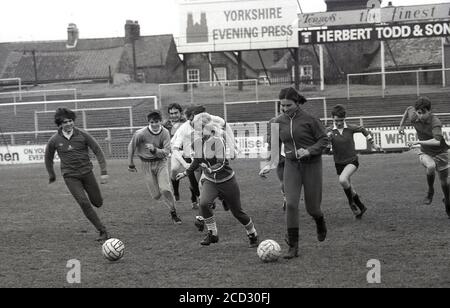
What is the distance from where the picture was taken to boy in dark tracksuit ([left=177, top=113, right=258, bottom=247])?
10.3 metres

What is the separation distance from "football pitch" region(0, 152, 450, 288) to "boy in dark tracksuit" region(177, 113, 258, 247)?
48 centimetres

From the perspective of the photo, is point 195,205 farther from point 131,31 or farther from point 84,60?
point 131,31

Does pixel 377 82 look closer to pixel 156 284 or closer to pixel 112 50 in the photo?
pixel 112 50

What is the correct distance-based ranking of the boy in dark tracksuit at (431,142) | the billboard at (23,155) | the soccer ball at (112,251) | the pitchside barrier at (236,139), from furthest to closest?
the billboard at (23,155) < the pitchside barrier at (236,139) < the boy in dark tracksuit at (431,142) < the soccer ball at (112,251)

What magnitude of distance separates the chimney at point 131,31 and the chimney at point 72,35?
8113 millimetres

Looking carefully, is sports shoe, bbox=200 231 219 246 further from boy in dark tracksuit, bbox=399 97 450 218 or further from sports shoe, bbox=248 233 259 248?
boy in dark tracksuit, bbox=399 97 450 218

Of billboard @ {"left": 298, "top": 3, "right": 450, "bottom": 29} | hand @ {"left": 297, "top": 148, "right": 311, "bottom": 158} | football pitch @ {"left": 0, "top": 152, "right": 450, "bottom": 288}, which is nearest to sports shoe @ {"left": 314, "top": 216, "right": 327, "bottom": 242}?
football pitch @ {"left": 0, "top": 152, "right": 450, "bottom": 288}

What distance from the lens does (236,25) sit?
144 feet

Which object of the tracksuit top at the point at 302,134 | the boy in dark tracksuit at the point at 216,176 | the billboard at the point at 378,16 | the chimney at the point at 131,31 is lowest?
the boy in dark tracksuit at the point at 216,176

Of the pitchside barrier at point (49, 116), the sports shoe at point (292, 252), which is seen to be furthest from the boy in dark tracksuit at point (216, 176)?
the pitchside barrier at point (49, 116)

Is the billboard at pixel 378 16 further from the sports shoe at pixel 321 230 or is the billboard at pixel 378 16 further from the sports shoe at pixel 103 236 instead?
the sports shoe at pixel 321 230

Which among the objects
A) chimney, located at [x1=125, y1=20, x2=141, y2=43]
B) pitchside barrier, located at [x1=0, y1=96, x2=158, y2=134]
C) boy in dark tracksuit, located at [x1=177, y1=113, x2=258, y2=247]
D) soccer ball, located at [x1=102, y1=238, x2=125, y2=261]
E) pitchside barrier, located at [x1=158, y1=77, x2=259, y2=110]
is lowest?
soccer ball, located at [x1=102, y1=238, x2=125, y2=261]

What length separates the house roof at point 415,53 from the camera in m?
51.5

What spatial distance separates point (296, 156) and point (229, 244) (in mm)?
1973
